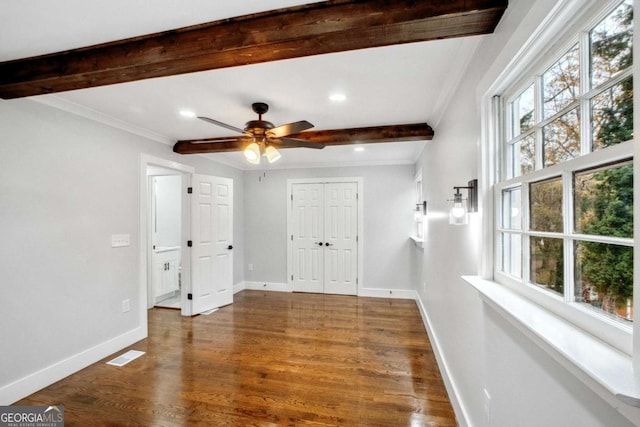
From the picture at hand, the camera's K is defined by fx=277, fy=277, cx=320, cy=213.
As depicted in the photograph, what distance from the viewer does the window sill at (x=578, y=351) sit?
563 millimetres

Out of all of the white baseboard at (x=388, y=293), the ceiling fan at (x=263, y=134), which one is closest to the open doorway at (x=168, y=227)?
the ceiling fan at (x=263, y=134)

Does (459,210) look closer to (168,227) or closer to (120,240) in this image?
(120,240)

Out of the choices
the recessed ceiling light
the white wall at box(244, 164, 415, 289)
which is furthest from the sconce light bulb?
the white wall at box(244, 164, 415, 289)

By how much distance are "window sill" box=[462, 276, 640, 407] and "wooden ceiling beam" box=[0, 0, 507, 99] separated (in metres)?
1.27

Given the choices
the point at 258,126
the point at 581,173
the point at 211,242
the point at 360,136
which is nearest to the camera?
the point at 581,173

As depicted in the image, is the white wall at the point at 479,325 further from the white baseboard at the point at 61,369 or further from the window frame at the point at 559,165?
the white baseboard at the point at 61,369

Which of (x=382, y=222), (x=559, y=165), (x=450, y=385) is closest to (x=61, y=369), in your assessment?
(x=450, y=385)

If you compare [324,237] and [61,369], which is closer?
[61,369]

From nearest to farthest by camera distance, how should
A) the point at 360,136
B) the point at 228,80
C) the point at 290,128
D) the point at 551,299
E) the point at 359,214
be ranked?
the point at 551,299, the point at 228,80, the point at 290,128, the point at 360,136, the point at 359,214

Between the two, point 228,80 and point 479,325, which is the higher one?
point 228,80

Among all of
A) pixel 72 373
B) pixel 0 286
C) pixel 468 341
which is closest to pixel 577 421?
pixel 468 341

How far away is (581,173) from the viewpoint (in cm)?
88

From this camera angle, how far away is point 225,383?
7.73 feet

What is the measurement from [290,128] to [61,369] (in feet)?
9.54
